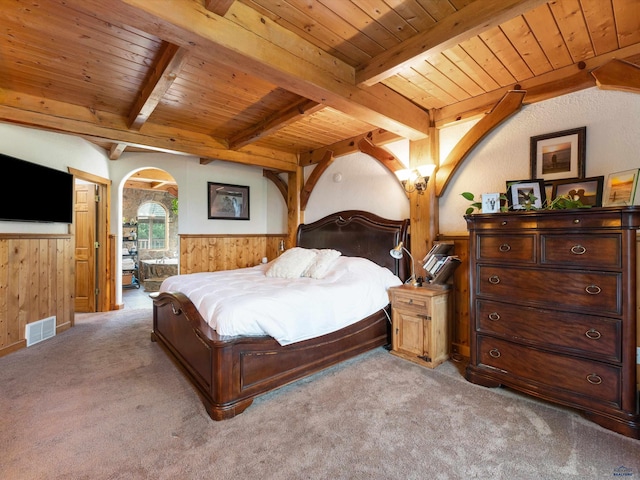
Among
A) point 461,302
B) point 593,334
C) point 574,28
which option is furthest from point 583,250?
point 574,28

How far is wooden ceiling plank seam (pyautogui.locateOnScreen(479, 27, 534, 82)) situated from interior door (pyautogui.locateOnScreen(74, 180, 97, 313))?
547 cm

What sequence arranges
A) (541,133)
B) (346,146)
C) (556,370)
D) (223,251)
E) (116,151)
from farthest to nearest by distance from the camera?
(223,251), (116,151), (346,146), (541,133), (556,370)

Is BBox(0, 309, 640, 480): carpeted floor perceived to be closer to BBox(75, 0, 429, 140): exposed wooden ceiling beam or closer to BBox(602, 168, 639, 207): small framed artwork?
BBox(602, 168, 639, 207): small framed artwork

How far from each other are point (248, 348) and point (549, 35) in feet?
9.55

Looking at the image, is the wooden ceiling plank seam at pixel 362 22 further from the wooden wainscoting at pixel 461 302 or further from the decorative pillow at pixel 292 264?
the decorative pillow at pixel 292 264

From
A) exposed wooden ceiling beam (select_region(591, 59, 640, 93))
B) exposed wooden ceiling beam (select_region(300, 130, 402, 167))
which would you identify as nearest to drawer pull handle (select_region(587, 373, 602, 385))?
exposed wooden ceiling beam (select_region(591, 59, 640, 93))

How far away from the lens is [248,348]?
213 centimetres

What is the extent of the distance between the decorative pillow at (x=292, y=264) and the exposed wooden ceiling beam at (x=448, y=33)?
1.97 metres

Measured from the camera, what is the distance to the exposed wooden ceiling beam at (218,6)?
162 cm

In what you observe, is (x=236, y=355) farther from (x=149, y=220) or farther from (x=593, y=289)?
(x=149, y=220)

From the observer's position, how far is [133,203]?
976cm

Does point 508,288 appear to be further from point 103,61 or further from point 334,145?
point 103,61

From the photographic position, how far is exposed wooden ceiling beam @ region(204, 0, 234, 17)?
1.62m

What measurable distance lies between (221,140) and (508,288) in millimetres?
3763
